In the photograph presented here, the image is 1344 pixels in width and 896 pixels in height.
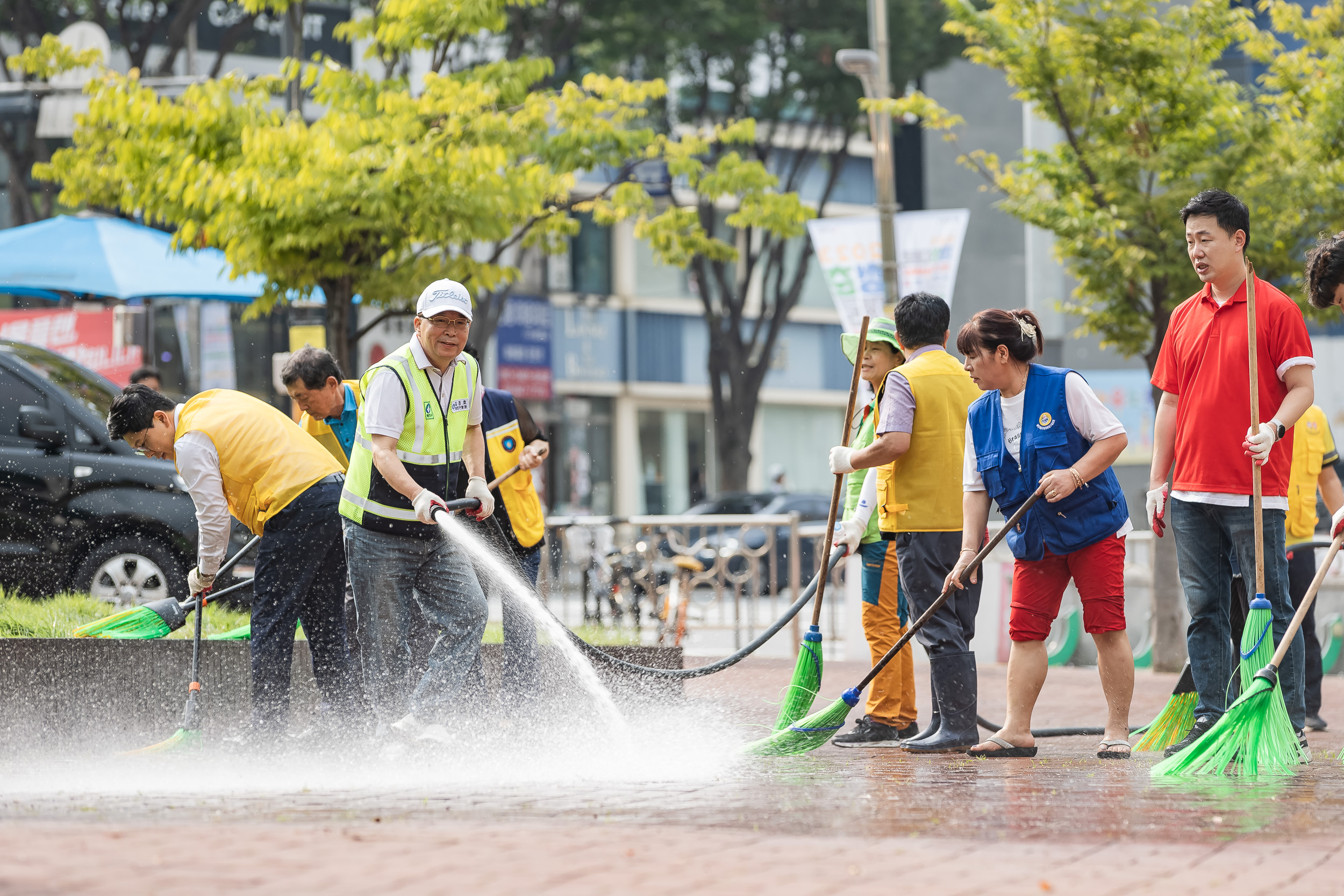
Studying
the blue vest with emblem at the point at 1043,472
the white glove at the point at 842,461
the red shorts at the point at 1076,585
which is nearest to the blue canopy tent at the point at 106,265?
the white glove at the point at 842,461

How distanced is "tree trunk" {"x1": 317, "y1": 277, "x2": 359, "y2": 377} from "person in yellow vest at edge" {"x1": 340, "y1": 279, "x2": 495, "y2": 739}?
19.9 feet

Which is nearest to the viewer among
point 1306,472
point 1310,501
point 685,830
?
point 685,830

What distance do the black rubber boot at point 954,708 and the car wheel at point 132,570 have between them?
6.05 metres

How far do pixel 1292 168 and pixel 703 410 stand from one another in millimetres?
25874

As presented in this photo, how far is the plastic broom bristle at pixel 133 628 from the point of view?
7.80 metres

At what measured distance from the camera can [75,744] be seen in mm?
7445

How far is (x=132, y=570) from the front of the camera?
1135cm

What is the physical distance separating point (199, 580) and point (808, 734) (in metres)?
2.58

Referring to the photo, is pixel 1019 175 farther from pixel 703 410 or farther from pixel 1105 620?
pixel 703 410

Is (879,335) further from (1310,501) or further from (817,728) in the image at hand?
(1310,501)

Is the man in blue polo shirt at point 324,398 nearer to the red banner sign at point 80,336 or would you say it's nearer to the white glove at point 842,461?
the white glove at point 842,461

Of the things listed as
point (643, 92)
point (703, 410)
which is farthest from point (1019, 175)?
point (703, 410)

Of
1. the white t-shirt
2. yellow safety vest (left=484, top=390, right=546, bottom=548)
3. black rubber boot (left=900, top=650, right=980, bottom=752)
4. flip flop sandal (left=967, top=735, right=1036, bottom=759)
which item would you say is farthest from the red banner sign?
flip flop sandal (left=967, top=735, right=1036, bottom=759)

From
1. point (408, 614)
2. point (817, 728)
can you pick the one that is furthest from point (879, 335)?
point (408, 614)
